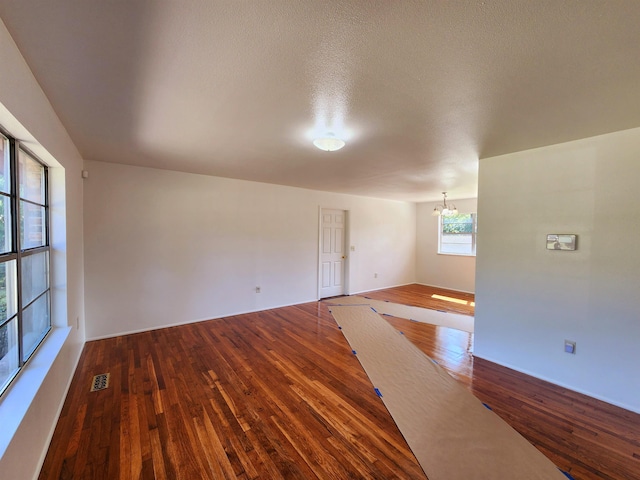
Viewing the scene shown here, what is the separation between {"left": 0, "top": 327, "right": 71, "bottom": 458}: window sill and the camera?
4.28 feet

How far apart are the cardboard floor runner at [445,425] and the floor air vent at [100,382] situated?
2611 millimetres

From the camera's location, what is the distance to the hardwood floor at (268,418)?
67.9 inches

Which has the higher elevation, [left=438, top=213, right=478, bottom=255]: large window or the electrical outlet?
[left=438, top=213, right=478, bottom=255]: large window

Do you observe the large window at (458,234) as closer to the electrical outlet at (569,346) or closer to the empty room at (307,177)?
the empty room at (307,177)

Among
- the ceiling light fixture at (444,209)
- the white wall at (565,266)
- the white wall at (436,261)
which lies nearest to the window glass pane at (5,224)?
the white wall at (565,266)

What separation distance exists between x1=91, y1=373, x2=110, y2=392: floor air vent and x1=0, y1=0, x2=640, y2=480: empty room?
2cm

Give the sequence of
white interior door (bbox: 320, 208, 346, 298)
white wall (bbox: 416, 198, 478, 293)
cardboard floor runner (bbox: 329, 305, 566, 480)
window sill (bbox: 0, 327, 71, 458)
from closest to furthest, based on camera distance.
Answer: window sill (bbox: 0, 327, 71, 458) < cardboard floor runner (bbox: 329, 305, 566, 480) < white interior door (bbox: 320, 208, 346, 298) < white wall (bbox: 416, 198, 478, 293)

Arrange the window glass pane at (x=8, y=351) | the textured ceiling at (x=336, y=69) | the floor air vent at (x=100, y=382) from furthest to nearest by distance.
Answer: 1. the floor air vent at (x=100, y=382)
2. the window glass pane at (x=8, y=351)
3. the textured ceiling at (x=336, y=69)

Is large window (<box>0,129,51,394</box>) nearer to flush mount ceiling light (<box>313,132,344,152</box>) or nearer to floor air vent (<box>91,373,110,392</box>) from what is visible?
floor air vent (<box>91,373,110,392</box>)

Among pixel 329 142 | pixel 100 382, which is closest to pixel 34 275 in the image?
pixel 100 382

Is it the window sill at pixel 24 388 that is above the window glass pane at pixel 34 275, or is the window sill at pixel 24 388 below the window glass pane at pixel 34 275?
below

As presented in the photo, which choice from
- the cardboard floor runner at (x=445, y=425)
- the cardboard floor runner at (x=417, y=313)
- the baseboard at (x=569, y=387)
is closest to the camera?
the cardboard floor runner at (x=445, y=425)

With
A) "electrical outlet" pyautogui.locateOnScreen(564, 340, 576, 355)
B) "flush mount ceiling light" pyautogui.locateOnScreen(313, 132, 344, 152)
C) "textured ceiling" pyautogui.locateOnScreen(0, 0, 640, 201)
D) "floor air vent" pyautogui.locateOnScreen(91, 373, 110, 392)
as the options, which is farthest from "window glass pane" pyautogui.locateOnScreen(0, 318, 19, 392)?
"electrical outlet" pyautogui.locateOnScreen(564, 340, 576, 355)

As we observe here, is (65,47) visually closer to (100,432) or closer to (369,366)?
(100,432)
